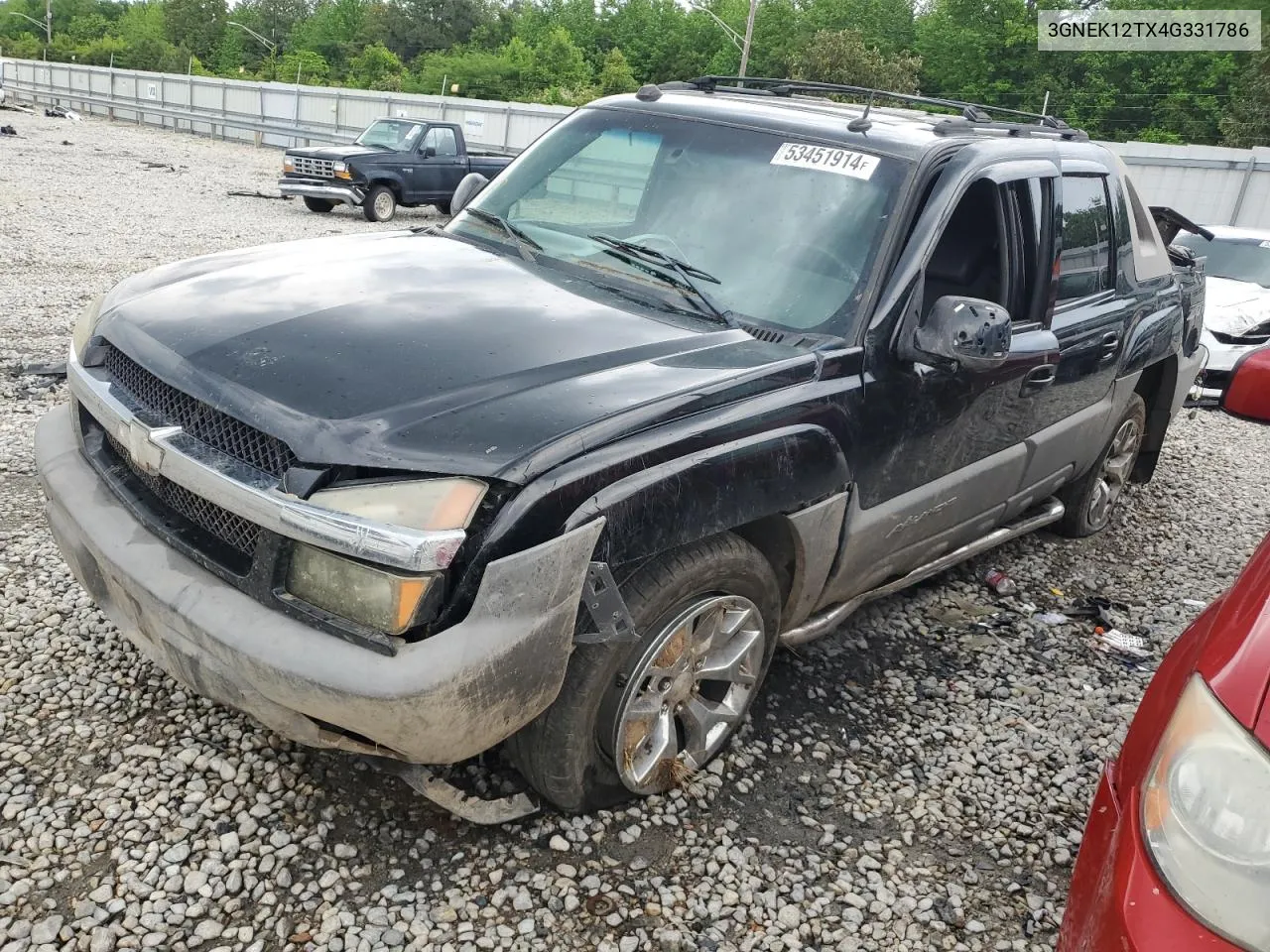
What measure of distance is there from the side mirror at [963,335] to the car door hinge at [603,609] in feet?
4.28

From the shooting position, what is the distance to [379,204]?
643 inches

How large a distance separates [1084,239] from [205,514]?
3.51m

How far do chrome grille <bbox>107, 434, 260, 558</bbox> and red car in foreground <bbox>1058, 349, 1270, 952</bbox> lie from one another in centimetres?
188

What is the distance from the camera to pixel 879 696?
3.64 metres

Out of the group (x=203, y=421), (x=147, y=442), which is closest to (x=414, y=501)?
(x=203, y=421)

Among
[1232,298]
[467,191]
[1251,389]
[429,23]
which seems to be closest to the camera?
[1251,389]

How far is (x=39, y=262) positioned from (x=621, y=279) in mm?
8985

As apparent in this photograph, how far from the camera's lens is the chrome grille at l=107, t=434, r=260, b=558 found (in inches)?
92.3

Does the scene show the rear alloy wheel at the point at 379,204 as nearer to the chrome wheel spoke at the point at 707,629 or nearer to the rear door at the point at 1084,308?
the rear door at the point at 1084,308

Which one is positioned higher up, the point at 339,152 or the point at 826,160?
the point at 826,160

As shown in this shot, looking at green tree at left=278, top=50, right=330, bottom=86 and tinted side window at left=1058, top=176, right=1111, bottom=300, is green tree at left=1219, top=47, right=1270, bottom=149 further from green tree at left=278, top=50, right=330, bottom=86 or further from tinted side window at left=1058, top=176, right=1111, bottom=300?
green tree at left=278, top=50, right=330, bottom=86

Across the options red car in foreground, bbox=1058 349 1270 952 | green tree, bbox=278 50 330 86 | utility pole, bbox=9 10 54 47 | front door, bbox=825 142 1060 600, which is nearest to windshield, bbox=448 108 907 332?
front door, bbox=825 142 1060 600

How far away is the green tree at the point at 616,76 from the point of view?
189ft

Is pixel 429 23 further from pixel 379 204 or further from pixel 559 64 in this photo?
pixel 379 204
